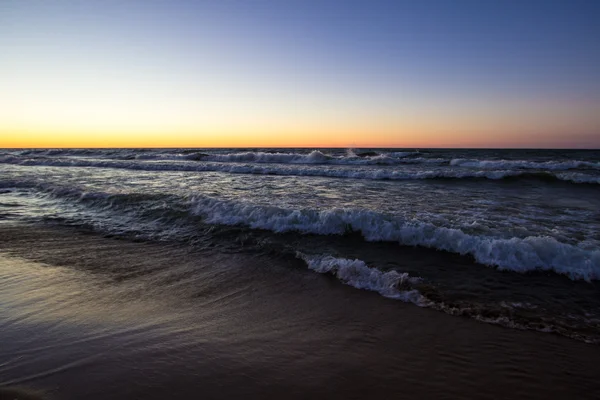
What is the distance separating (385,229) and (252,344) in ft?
13.8

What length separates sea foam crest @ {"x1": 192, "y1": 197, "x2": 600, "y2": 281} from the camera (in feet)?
16.5

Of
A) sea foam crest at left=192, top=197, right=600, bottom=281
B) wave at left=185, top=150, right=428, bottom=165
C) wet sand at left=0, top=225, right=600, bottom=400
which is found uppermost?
wave at left=185, top=150, right=428, bottom=165

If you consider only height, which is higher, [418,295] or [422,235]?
[422,235]

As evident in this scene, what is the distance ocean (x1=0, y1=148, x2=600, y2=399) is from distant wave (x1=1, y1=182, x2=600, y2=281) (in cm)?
3

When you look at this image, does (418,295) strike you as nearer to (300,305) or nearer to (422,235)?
(300,305)

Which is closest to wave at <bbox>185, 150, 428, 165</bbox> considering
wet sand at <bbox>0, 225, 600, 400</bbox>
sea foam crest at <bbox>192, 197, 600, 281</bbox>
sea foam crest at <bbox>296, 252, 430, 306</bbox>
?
sea foam crest at <bbox>192, 197, 600, 281</bbox>

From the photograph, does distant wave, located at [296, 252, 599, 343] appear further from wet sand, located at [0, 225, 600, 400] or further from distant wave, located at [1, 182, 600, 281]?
distant wave, located at [1, 182, 600, 281]

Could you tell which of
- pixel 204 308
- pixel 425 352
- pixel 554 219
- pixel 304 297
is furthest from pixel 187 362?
pixel 554 219

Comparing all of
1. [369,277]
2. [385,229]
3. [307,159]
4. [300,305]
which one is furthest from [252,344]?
[307,159]

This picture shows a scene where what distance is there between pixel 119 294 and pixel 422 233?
17.0ft

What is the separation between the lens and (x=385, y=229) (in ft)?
21.9

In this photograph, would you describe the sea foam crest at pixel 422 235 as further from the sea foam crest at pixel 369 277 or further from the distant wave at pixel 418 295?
the sea foam crest at pixel 369 277

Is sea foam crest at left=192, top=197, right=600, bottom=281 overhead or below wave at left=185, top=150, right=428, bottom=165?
below

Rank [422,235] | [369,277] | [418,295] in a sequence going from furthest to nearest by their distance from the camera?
1. [422,235]
2. [369,277]
3. [418,295]
